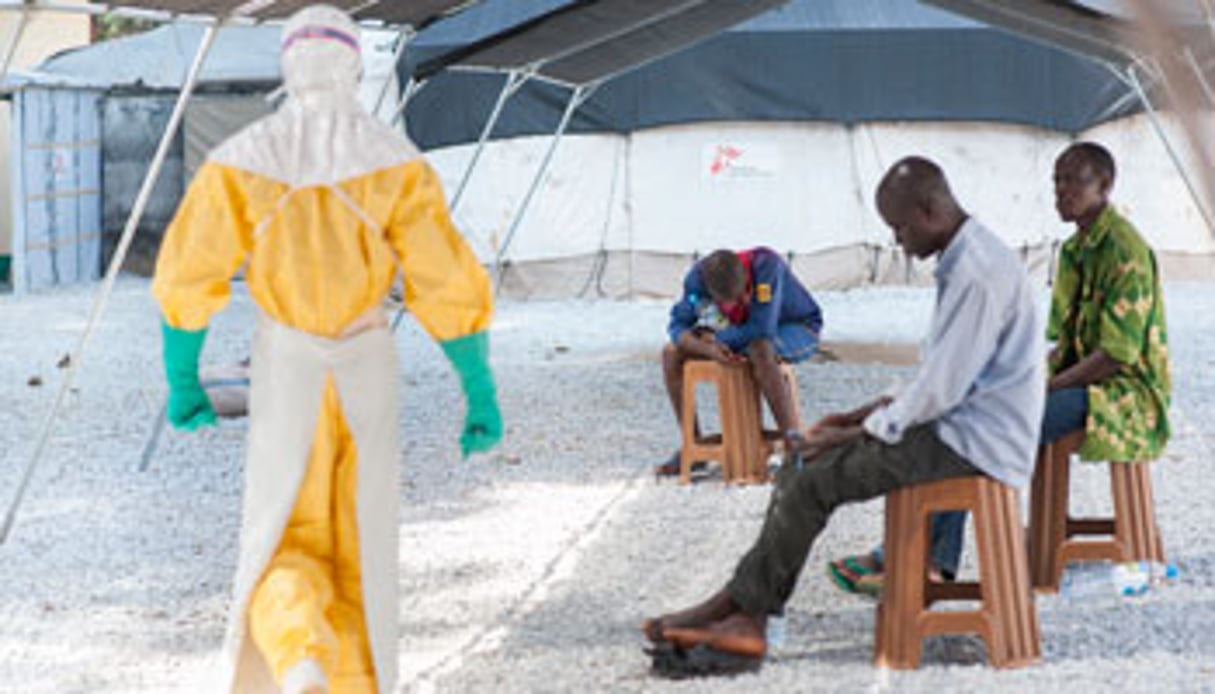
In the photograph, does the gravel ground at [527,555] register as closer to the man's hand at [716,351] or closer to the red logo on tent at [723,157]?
the man's hand at [716,351]

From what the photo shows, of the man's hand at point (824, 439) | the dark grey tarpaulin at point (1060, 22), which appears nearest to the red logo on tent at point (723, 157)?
the dark grey tarpaulin at point (1060, 22)

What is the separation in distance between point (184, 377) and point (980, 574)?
6.18 feet

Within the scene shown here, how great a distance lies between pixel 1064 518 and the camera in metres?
5.11

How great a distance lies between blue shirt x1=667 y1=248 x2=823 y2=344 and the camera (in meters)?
6.76

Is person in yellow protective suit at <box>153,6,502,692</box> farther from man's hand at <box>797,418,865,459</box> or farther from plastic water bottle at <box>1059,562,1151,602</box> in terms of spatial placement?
plastic water bottle at <box>1059,562,1151,602</box>

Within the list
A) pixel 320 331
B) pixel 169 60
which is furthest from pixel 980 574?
pixel 169 60

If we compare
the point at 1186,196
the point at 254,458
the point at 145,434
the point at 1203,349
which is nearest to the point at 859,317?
the point at 1203,349

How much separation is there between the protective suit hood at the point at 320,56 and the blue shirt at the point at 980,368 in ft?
4.67

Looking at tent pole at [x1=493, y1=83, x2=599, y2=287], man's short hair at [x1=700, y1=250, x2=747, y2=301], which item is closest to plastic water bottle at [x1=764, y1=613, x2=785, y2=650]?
man's short hair at [x1=700, y1=250, x2=747, y2=301]

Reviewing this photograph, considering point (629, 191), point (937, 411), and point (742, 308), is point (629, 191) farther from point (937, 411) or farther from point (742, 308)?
point (937, 411)

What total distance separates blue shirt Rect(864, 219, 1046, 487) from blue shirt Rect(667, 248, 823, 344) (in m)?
2.64

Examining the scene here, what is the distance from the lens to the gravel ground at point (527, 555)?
14.0ft

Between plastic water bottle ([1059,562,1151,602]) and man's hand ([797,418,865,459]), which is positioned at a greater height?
man's hand ([797,418,865,459])

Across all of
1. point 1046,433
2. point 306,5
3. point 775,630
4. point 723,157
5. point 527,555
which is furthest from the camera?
point 723,157
